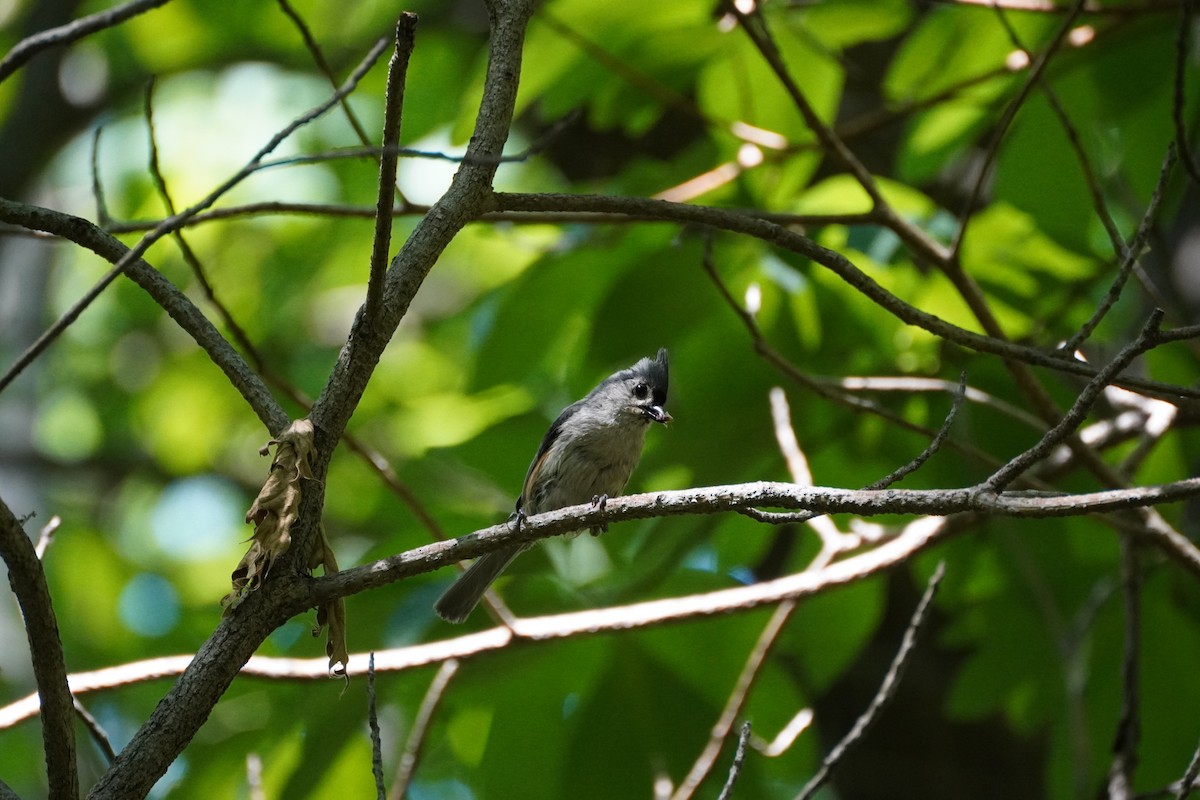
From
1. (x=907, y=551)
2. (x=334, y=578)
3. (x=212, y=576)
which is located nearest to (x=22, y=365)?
→ (x=334, y=578)

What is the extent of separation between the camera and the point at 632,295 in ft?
11.5

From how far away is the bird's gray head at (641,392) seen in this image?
15.0 feet

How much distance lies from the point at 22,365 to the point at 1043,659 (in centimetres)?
327

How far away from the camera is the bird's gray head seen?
4.58 metres

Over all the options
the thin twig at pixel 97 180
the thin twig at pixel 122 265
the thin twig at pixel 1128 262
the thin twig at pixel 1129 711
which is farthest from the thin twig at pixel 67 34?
the thin twig at pixel 1129 711

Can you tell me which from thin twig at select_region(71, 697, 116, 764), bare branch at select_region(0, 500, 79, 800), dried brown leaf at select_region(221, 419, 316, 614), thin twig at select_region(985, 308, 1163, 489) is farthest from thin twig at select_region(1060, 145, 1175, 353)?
thin twig at select_region(71, 697, 116, 764)

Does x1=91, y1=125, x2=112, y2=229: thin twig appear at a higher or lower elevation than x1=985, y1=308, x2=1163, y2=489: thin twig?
higher

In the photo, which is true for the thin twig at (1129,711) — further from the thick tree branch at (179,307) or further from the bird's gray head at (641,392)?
the thick tree branch at (179,307)

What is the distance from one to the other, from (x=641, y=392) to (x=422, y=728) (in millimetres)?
1908

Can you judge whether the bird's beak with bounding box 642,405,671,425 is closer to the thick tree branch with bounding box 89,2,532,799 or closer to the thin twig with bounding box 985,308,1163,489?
the thick tree branch with bounding box 89,2,532,799

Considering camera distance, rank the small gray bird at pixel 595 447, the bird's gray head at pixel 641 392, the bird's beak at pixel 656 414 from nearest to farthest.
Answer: the bird's beak at pixel 656 414 → the bird's gray head at pixel 641 392 → the small gray bird at pixel 595 447

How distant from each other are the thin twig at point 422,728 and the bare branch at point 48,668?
163cm

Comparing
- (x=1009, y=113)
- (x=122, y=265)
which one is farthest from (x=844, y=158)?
(x=122, y=265)

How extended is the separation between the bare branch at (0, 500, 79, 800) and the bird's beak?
8.88ft
